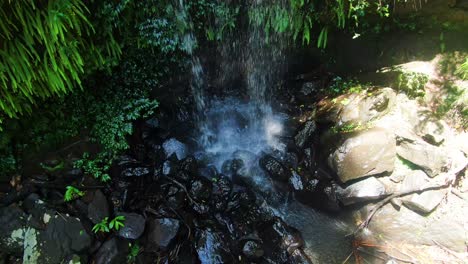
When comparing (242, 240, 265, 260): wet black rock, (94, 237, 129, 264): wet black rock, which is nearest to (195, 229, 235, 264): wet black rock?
(242, 240, 265, 260): wet black rock

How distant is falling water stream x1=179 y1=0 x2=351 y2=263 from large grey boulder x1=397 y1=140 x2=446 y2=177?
1.67 m

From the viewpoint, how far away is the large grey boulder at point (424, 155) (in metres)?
4.87

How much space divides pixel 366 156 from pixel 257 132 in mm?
2503

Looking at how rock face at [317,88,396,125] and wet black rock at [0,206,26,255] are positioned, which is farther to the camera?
rock face at [317,88,396,125]

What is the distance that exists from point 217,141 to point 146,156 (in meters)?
1.69

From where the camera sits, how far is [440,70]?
5566 millimetres

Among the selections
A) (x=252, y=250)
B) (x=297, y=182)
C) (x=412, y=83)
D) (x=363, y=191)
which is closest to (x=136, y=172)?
(x=252, y=250)

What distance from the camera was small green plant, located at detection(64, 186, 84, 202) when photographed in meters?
4.45

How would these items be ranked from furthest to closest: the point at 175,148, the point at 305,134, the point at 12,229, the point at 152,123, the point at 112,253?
the point at 152,123
the point at 305,134
the point at 175,148
the point at 112,253
the point at 12,229

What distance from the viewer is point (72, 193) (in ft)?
15.0

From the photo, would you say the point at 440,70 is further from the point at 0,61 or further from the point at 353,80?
the point at 0,61

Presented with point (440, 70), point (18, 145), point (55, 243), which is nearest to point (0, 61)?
point (18, 145)

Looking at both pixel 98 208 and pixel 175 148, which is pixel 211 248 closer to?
pixel 98 208

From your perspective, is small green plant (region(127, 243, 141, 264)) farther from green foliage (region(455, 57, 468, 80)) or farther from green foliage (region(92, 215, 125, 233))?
green foliage (region(455, 57, 468, 80))
